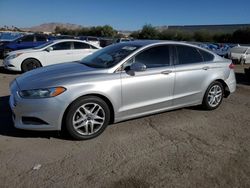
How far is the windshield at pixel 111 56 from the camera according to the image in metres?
4.85

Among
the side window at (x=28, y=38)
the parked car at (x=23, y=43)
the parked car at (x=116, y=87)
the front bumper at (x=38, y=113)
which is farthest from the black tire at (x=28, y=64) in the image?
the front bumper at (x=38, y=113)

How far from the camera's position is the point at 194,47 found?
18.9 ft

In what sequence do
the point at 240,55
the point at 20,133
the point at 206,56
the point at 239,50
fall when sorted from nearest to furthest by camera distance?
the point at 20,133, the point at 206,56, the point at 240,55, the point at 239,50

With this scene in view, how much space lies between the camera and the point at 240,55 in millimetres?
18766

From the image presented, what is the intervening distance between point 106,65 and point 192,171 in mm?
2269

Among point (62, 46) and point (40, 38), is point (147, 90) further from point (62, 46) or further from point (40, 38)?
point (40, 38)

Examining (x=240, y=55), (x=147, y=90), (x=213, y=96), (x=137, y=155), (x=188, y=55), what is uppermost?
(x=188, y=55)

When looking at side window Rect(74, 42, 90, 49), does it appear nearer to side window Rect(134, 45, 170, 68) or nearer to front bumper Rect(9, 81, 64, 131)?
side window Rect(134, 45, 170, 68)

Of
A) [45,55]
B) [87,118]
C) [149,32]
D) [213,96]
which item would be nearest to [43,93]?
[87,118]

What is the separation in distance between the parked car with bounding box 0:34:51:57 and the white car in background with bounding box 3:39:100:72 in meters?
3.87

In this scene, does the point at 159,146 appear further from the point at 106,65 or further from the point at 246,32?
the point at 246,32

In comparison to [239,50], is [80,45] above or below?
above

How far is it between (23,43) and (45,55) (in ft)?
15.8

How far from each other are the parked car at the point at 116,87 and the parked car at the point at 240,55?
13888 millimetres
